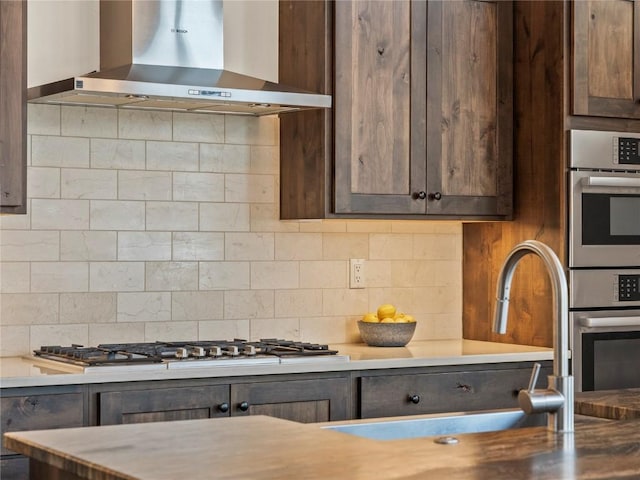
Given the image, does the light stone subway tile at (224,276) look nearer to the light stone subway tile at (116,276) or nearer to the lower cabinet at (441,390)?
the light stone subway tile at (116,276)

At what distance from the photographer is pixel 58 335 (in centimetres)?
408

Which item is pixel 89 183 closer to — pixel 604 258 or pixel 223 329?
pixel 223 329

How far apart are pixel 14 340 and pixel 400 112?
167cm

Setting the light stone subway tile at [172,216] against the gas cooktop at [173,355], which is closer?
the gas cooktop at [173,355]

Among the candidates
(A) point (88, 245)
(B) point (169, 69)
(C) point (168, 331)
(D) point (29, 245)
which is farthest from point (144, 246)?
(B) point (169, 69)

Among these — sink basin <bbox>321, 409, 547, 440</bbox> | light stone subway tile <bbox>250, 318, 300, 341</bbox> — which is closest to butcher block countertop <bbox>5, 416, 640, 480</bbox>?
sink basin <bbox>321, 409, 547, 440</bbox>

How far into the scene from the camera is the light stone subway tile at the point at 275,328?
14.7 ft

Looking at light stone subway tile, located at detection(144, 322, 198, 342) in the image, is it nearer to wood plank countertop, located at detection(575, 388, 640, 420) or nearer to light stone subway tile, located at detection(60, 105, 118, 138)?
light stone subway tile, located at detection(60, 105, 118, 138)

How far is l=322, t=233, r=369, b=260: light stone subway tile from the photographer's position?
4641 mm

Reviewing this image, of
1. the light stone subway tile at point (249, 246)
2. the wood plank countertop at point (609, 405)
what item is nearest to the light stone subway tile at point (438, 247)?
the light stone subway tile at point (249, 246)

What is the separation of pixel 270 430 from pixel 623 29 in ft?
9.76

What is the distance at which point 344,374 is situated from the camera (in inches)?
155

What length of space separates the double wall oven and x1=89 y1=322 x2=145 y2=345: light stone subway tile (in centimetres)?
166

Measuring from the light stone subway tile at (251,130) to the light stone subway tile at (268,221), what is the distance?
0.25m
